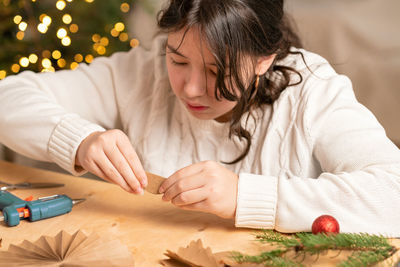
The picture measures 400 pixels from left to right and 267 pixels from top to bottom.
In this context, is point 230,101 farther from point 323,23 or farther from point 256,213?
point 323,23

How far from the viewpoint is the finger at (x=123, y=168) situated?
0.85 meters

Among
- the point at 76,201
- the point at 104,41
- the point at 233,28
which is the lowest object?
the point at 76,201

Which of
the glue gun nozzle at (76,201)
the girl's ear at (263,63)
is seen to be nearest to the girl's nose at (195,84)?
the girl's ear at (263,63)

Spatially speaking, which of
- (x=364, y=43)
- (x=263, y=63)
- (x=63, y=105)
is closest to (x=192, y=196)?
(x=263, y=63)

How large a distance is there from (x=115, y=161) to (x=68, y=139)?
0.51 feet

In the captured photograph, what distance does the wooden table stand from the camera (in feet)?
2.48

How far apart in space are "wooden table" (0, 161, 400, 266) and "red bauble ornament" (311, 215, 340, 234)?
→ 60 millimetres

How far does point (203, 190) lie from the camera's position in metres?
0.81

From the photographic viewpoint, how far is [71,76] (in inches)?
50.2

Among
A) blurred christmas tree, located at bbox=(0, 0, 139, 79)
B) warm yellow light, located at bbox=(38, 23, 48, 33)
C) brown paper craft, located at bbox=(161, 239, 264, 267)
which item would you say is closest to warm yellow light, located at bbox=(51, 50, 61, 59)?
blurred christmas tree, located at bbox=(0, 0, 139, 79)

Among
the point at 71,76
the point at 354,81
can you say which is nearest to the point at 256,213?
the point at 71,76

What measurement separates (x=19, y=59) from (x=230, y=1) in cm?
127

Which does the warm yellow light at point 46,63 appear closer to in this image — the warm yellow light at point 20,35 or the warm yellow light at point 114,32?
the warm yellow light at point 20,35

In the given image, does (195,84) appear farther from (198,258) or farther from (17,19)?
(17,19)
